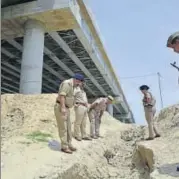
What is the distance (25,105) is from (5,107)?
1.88 ft

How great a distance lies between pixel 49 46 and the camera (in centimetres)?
2070

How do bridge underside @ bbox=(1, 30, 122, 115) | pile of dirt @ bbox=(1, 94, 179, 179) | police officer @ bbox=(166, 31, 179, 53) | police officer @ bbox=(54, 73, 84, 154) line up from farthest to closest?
bridge underside @ bbox=(1, 30, 122, 115), police officer @ bbox=(54, 73, 84, 154), pile of dirt @ bbox=(1, 94, 179, 179), police officer @ bbox=(166, 31, 179, 53)

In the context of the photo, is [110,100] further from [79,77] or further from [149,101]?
[79,77]

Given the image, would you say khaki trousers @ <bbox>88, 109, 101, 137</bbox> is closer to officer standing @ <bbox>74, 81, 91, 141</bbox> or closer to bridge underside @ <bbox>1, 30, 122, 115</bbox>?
officer standing @ <bbox>74, 81, 91, 141</bbox>

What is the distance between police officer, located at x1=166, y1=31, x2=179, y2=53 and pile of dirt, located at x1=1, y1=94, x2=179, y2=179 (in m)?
1.58

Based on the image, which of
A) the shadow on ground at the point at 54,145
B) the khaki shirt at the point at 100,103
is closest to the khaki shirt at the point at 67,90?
the shadow on ground at the point at 54,145

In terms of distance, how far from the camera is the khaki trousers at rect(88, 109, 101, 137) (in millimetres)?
9391

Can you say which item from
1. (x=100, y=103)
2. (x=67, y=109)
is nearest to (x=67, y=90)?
(x=67, y=109)

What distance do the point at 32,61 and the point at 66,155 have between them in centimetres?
918

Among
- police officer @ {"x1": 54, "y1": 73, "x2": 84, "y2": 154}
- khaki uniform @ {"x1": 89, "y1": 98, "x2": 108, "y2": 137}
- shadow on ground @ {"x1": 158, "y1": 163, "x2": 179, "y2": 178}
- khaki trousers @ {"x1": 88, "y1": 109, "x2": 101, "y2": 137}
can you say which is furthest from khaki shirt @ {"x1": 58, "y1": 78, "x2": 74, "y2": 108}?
khaki uniform @ {"x1": 89, "y1": 98, "x2": 108, "y2": 137}

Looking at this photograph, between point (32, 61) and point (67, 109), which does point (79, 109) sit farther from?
point (32, 61)

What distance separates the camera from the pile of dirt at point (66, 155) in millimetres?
5344

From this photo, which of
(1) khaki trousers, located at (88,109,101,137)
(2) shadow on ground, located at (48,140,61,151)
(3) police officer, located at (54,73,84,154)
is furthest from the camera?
(1) khaki trousers, located at (88,109,101,137)

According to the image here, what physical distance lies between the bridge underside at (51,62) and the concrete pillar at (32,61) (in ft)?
10.6
